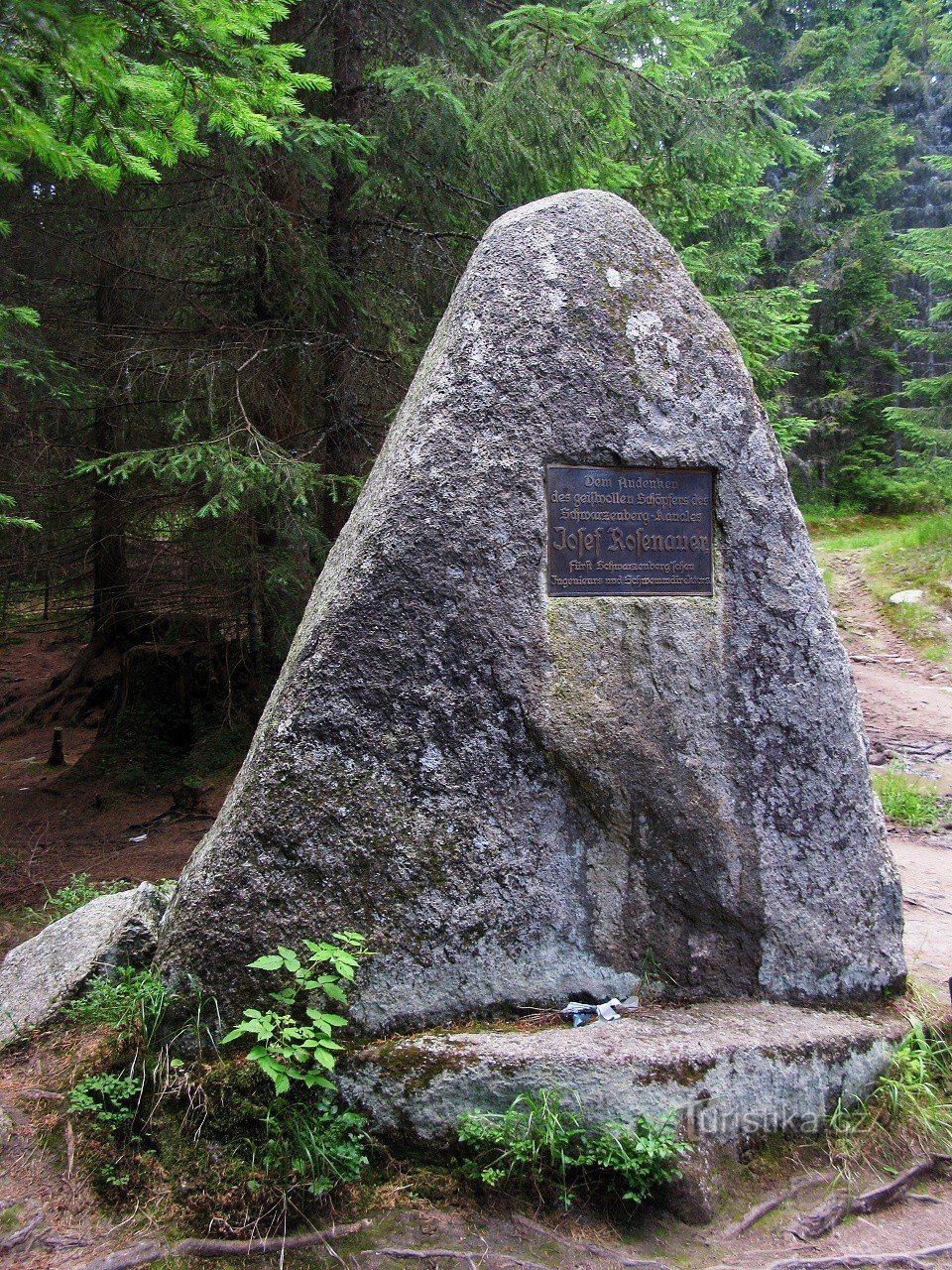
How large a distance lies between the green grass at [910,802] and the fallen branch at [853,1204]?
13.2 feet

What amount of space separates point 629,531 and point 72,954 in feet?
8.87

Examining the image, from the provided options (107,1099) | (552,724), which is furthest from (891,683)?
(107,1099)

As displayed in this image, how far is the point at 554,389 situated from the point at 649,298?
566 millimetres

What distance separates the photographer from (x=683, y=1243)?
256cm

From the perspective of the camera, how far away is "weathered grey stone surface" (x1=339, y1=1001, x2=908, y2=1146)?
2.70 metres

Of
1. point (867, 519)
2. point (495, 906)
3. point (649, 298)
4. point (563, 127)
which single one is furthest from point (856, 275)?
point (495, 906)

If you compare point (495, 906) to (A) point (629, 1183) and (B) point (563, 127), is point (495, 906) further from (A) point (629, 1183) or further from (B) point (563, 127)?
(B) point (563, 127)

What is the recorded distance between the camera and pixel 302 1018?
280cm

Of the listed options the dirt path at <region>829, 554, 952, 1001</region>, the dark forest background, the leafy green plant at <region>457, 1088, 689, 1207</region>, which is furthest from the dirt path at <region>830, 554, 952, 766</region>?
the leafy green plant at <region>457, 1088, 689, 1207</region>

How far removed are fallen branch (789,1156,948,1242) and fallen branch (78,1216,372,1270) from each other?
57.1 inches

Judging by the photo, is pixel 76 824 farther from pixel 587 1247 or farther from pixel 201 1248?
pixel 587 1247

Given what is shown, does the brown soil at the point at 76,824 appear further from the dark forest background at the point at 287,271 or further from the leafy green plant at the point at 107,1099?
the leafy green plant at the point at 107,1099

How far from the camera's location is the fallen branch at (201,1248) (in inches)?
93.6

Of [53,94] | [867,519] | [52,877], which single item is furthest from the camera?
[867,519]
